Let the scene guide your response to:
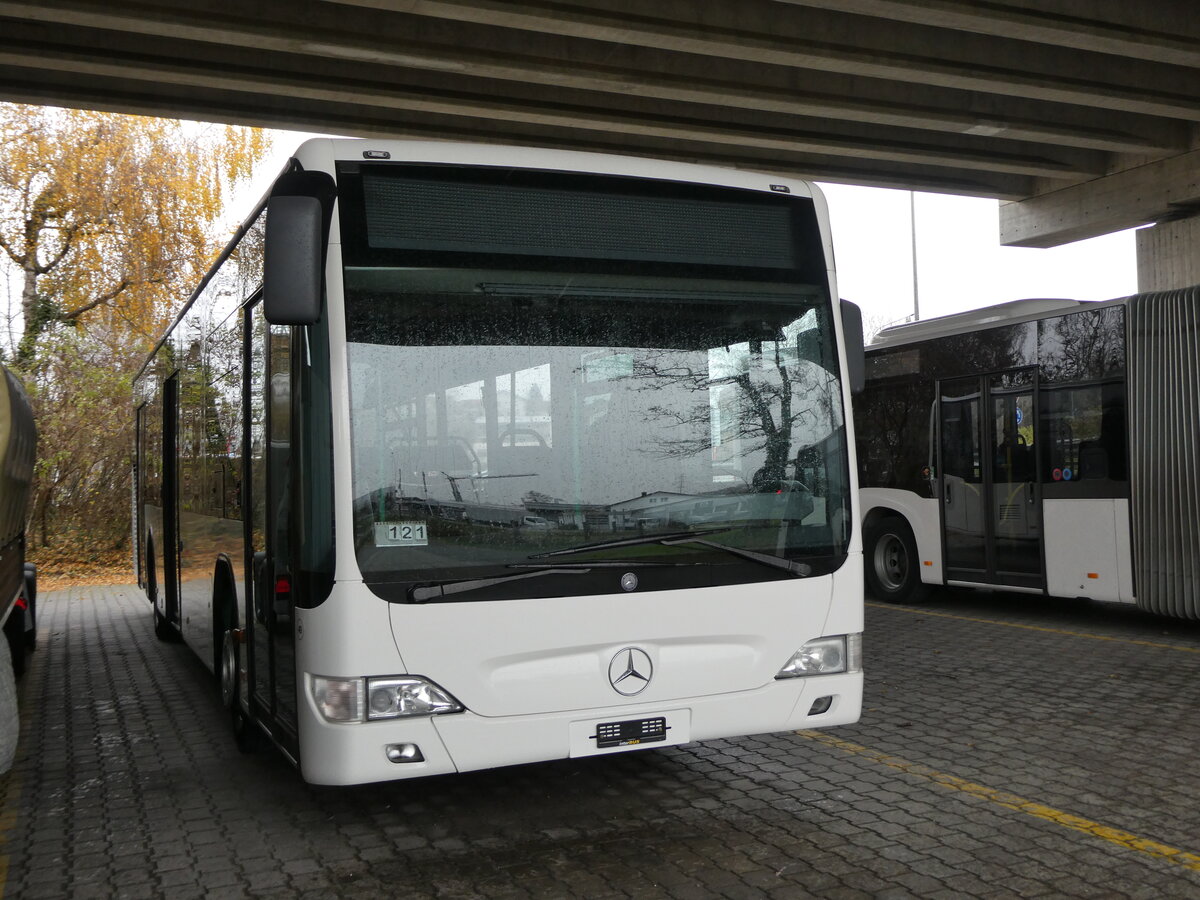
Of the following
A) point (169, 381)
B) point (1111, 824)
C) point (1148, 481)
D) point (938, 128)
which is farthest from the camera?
point (938, 128)

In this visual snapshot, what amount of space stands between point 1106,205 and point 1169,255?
1190mm

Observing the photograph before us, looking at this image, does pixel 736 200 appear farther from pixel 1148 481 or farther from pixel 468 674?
pixel 1148 481

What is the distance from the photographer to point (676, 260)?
204 inches

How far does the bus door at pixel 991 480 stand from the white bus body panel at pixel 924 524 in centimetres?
13

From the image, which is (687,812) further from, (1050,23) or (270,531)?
(1050,23)

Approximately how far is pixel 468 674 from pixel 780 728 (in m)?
1.53

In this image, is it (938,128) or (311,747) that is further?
(938,128)

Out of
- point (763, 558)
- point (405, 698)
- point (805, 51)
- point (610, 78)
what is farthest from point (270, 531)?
point (805, 51)

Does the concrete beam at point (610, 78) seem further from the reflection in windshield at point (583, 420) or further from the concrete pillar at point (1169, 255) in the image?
the reflection in windshield at point (583, 420)

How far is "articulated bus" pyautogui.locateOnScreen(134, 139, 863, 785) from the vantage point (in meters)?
4.53

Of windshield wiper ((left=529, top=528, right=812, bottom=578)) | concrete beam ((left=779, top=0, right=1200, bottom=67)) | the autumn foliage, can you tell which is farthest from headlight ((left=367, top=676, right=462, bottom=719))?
the autumn foliage

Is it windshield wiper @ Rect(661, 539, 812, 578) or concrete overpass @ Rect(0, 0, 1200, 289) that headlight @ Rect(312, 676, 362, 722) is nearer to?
windshield wiper @ Rect(661, 539, 812, 578)

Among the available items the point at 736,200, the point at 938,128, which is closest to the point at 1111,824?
the point at 736,200

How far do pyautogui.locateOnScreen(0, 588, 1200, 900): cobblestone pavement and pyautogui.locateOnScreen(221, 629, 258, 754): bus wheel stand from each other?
17 cm
